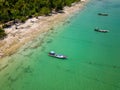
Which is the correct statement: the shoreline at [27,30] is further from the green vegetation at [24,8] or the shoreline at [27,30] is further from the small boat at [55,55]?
the small boat at [55,55]

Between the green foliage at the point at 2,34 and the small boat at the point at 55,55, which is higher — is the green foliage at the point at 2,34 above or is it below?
above

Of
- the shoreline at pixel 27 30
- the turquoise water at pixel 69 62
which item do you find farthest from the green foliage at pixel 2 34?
the turquoise water at pixel 69 62

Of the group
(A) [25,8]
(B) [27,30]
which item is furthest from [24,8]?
(B) [27,30]

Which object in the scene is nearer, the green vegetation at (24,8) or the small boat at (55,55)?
the small boat at (55,55)

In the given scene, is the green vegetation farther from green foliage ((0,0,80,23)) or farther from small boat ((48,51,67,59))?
small boat ((48,51,67,59))

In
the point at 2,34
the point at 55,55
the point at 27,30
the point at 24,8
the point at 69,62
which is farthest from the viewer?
the point at 24,8

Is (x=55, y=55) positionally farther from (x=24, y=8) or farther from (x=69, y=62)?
(x=24, y=8)

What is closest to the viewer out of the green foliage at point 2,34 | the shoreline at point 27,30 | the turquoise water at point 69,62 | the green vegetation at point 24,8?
the turquoise water at point 69,62
